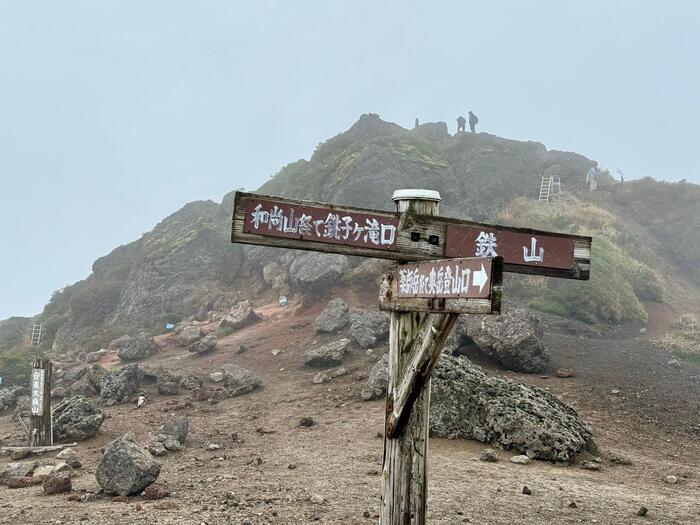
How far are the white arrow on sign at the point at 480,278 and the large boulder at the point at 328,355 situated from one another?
12781 mm

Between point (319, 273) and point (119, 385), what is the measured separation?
34.1 ft

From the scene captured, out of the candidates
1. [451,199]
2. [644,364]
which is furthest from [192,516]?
[451,199]

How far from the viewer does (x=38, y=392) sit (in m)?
10.2

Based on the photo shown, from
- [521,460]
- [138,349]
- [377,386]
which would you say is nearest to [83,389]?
[138,349]

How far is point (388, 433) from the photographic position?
346 centimetres

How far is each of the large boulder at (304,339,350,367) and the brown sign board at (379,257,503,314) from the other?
459 inches

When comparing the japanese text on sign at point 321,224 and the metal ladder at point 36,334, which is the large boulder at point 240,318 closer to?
the metal ladder at point 36,334

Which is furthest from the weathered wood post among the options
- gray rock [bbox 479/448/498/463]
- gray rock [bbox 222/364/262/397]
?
gray rock [bbox 222/364/262/397]

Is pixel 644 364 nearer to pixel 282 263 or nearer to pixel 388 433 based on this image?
pixel 388 433

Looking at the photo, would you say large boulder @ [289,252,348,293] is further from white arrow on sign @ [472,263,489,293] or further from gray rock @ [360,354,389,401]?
white arrow on sign @ [472,263,489,293]

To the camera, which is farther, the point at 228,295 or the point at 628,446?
the point at 228,295

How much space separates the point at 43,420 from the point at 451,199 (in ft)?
84.8

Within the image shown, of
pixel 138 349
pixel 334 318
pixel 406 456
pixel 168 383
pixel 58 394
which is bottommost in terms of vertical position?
pixel 58 394

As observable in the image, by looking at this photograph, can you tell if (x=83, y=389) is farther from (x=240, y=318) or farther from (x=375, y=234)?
(x=375, y=234)
